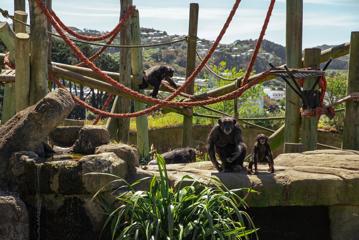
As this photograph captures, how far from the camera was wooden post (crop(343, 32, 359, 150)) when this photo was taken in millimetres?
10977

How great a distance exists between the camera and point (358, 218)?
8.62m

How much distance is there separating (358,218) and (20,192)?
4.26 metres

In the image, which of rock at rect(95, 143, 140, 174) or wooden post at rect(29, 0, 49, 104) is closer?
rock at rect(95, 143, 140, 174)

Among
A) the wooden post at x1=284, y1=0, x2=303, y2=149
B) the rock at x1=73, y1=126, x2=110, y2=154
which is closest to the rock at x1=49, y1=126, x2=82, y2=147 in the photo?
the rock at x1=73, y1=126, x2=110, y2=154

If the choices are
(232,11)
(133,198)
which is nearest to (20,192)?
(133,198)

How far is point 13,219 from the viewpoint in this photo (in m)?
6.88

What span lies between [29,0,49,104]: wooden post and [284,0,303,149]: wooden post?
13.4 ft

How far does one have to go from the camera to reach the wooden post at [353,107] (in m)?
11.0

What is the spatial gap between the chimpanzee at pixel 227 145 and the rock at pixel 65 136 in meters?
1.94

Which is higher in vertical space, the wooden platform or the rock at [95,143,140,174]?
the wooden platform

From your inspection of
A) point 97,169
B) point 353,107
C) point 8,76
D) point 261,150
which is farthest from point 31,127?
point 353,107

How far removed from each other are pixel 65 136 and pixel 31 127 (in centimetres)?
186

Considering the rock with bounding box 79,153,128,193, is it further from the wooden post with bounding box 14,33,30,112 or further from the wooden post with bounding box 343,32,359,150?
the wooden post with bounding box 343,32,359,150

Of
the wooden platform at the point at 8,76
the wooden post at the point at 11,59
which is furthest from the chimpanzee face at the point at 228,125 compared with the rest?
the wooden post at the point at 11,59
